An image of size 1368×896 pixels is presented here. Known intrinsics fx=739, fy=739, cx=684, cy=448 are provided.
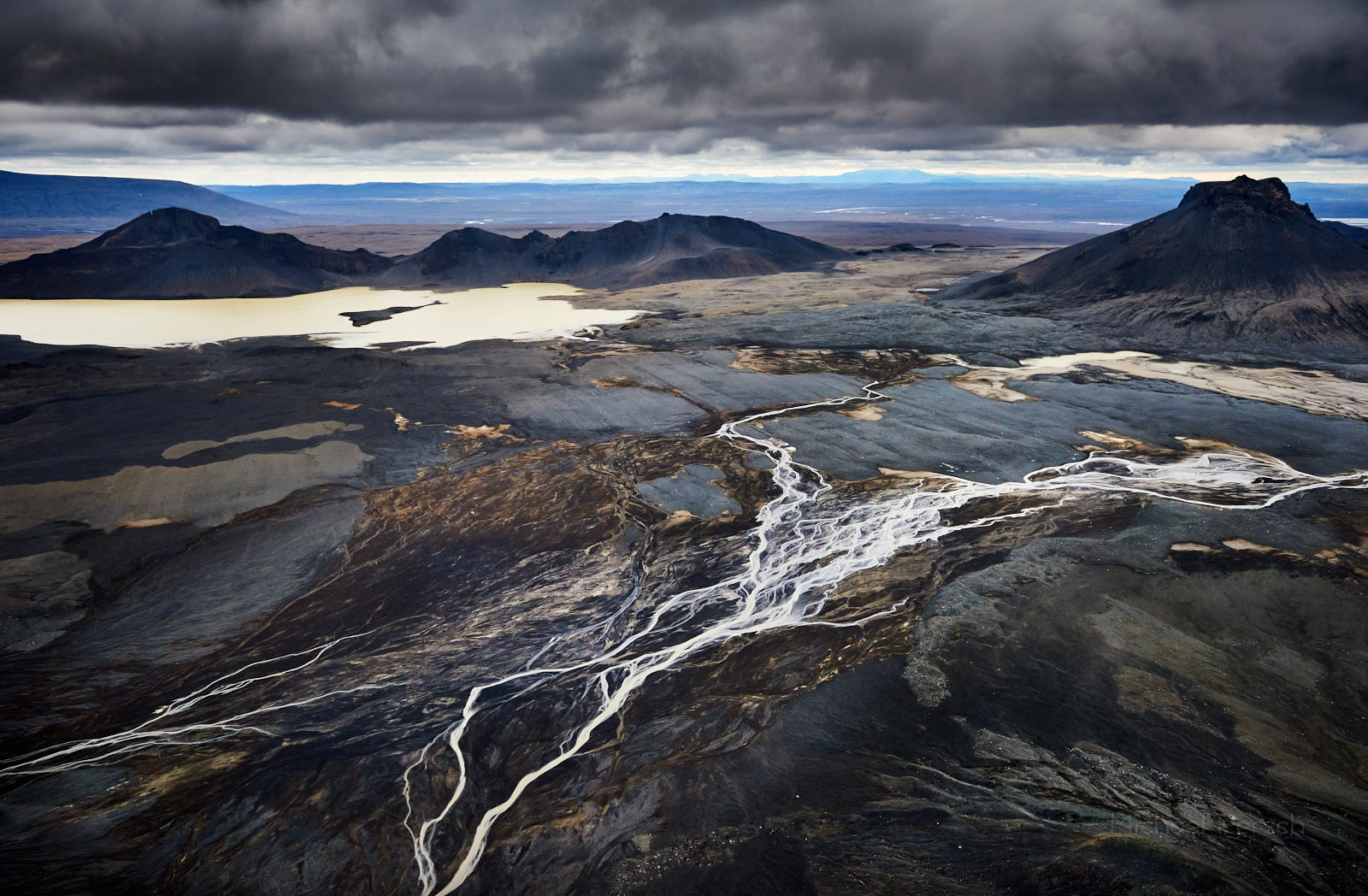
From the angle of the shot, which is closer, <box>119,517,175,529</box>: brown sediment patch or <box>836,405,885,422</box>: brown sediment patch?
<box>119,517,175,529</box>: brown sediment patch

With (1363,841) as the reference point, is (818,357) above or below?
above

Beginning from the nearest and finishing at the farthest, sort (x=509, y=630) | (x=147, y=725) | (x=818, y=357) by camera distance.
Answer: (x=147, y=725) → (x=509, y=630) → (x=818, y=357)

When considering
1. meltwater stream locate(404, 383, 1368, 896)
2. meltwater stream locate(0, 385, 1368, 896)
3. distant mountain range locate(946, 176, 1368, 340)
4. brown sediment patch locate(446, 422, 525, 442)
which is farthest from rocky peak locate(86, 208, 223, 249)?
meltwater stream locate(0, 385, 1368, 896)

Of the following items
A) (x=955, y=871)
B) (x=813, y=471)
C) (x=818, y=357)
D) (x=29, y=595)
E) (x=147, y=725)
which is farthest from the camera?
(x=818, y=357)

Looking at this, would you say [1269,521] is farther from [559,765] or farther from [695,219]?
[695,219]

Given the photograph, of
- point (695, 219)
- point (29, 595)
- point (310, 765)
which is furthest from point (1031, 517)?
point (695, 219)

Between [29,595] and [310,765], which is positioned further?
[29,595]

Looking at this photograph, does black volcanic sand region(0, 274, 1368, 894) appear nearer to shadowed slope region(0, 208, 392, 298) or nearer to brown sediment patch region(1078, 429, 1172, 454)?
brown sediment patch region(1078, 429, 1172, 454)

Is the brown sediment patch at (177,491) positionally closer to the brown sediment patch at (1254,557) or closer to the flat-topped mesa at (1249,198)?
the brown sediment patch at (1254,557)
